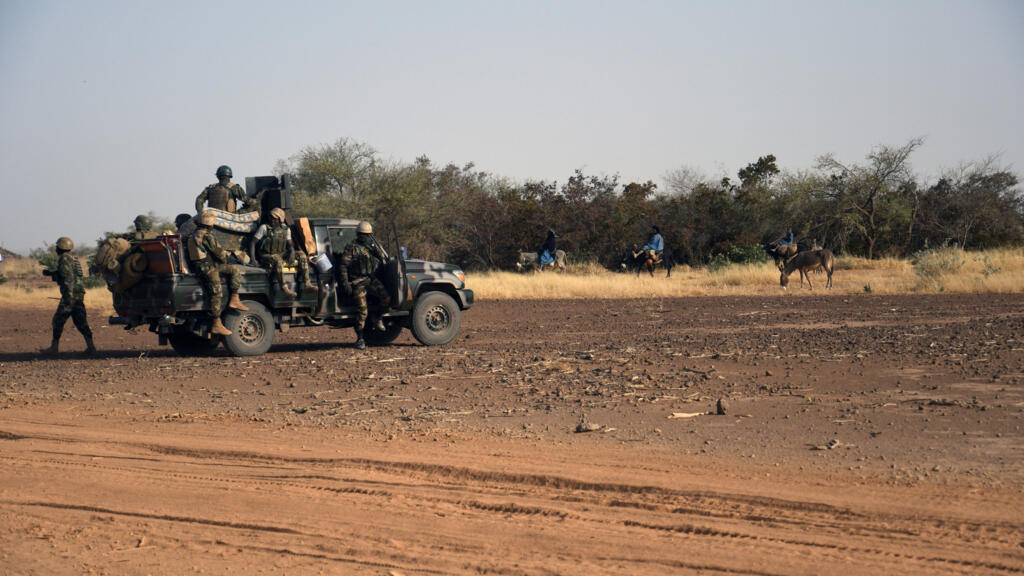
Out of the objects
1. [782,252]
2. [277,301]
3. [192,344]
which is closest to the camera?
[277,301]

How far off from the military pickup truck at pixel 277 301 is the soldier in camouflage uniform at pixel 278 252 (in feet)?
0.44

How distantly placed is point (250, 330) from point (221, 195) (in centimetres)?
219

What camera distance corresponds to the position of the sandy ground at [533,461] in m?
5.10

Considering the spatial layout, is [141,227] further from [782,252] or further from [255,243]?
[782,252]

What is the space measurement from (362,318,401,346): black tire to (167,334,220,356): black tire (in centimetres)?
252

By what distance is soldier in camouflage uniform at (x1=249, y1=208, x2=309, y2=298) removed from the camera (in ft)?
47.7

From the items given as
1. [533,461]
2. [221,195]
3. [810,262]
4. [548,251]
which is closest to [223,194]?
[221,195]


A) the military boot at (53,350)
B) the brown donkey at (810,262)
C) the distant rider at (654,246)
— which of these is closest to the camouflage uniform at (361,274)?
the military boot at (53,350)

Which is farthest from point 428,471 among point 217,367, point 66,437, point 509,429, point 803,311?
point 803,311

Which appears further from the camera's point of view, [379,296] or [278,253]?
[379,296]

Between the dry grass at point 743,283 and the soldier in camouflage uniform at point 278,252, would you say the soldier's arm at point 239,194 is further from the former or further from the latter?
the dry grass at point 743,283

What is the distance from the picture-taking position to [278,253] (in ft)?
48.0

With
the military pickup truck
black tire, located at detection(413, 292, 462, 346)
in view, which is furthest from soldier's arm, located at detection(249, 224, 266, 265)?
black tire, located at detection(413, 292, 462, 346)

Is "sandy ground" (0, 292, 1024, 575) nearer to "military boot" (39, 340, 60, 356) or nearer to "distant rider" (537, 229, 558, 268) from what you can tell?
"military boot" (39, 340, 60, 356)
